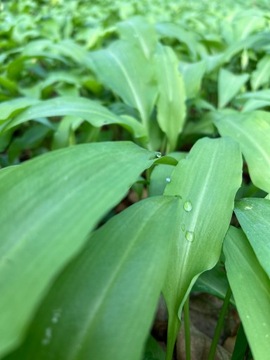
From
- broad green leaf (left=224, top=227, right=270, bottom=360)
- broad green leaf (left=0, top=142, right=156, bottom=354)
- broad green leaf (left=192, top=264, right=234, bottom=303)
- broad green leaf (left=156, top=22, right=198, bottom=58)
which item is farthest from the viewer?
broad green leaf (left=156, top=22, right=198, bottom=58)

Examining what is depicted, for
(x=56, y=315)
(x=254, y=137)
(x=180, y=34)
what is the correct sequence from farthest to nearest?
(x=180, y=34) < (x=254, y=137) < (x=56, y=315)

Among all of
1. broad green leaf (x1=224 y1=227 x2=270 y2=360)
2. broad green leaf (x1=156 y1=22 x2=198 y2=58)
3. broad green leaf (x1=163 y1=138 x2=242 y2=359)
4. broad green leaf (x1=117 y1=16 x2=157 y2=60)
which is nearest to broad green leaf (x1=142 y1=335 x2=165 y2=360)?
broad green leaf (x1=163 y1=138 x2=242 y2=359)

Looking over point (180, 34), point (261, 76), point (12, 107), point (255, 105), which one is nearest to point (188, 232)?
point (12, 107)

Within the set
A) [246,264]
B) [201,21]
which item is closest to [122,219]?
[246,264]

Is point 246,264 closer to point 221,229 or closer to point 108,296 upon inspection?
point 221,229

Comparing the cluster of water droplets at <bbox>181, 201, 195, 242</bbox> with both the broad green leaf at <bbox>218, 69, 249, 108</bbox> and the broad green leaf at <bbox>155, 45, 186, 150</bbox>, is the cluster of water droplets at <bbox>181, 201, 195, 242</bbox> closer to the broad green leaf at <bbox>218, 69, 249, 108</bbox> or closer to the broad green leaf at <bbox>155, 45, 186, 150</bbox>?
the broad green leaf at <bbox>155, 45, 186, 150</bbox>

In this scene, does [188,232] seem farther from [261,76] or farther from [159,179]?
[261,76]
